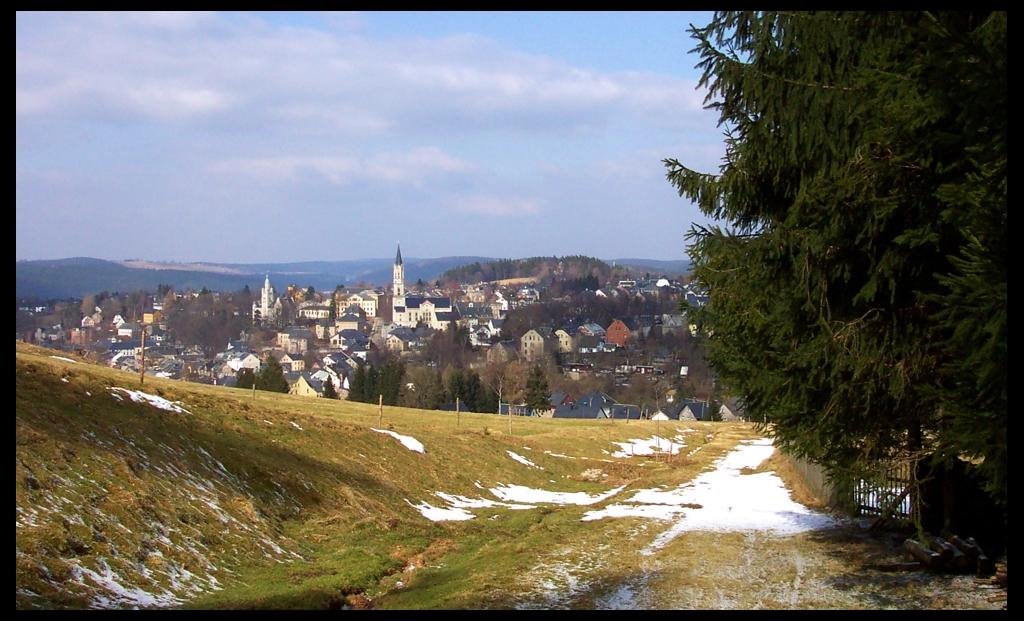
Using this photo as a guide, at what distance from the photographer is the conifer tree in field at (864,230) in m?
7.14

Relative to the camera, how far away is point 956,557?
10.5 m

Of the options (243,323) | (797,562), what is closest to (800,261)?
(797,562)

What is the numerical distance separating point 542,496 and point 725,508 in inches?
376

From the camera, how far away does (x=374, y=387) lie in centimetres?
9838

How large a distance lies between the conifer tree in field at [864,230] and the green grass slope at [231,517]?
14.8ft

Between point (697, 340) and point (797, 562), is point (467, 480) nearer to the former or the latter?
point (697, 340)

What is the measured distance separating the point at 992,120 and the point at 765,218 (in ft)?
16.2

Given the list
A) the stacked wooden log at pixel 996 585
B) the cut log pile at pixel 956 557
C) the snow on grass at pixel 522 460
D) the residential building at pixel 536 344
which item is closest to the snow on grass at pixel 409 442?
the snow on grass at pixel 522 460

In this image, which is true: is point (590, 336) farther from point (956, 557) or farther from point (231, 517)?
point (956, 557)

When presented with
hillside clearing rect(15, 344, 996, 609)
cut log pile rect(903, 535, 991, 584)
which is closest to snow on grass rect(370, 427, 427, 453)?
hillside clearing rect(15, 344, 996, 609)

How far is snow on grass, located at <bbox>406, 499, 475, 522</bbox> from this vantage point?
21.3 m

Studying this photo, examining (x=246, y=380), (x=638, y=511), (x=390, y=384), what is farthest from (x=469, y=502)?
(x=390, y=384)

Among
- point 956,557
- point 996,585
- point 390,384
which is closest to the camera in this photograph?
point 996,585

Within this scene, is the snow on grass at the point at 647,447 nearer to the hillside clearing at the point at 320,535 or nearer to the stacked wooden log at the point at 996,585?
the hillside clearing at the point at 320,535
